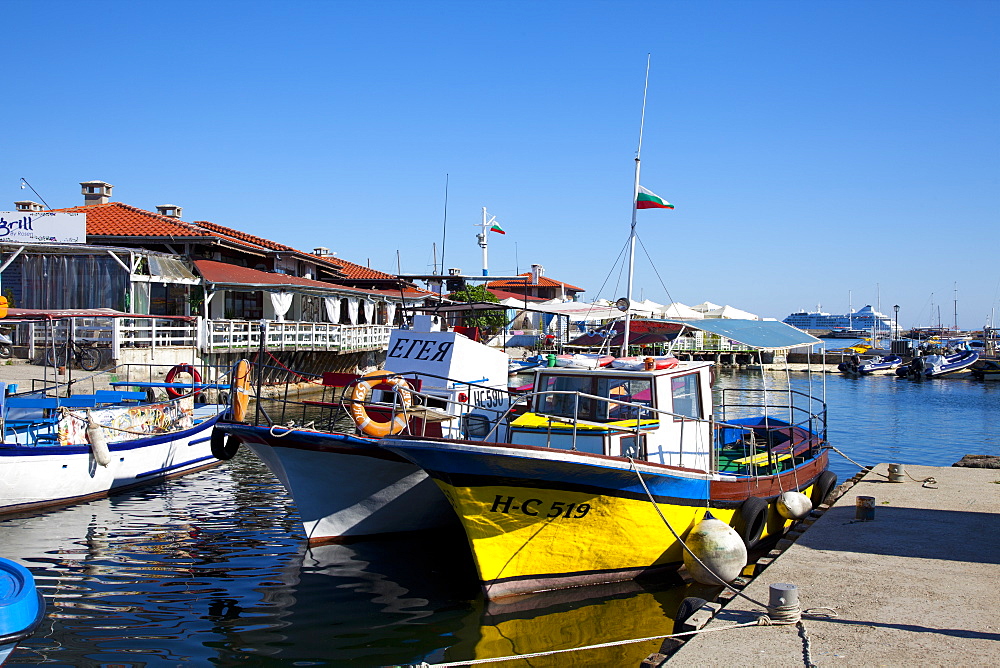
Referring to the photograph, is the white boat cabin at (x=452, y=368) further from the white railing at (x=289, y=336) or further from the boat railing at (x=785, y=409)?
the white railing at (x=289, y=336)

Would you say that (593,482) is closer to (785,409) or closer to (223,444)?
(223,444)

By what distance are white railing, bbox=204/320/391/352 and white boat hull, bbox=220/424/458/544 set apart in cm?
1710

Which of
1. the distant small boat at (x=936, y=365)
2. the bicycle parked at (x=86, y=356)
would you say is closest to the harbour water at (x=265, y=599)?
the bicycle parked at (x=86, y=356)

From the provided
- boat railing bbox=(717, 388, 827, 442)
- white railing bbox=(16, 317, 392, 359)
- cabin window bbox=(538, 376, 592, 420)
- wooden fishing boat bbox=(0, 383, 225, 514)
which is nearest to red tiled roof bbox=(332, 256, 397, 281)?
white railing bbox=(16, 317, 392, 359)

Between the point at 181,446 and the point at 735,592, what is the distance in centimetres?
1277

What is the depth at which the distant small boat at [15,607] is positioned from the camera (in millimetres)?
6930

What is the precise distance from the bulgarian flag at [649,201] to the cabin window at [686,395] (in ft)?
10.7

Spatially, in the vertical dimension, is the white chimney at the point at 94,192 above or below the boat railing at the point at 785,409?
above

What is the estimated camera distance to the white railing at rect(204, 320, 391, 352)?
27891 mm

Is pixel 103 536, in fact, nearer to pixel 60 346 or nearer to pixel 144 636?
pixel 144 636

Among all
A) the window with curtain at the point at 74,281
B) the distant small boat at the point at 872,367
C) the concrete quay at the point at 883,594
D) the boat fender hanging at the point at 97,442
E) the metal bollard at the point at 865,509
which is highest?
the window with curtain at the point at 74,281

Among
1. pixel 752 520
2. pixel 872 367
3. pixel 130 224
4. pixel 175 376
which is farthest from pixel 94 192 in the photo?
pixel 872 367

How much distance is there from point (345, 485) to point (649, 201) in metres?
6.72

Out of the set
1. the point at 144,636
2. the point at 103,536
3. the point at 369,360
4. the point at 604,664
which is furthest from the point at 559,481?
the point at 369,360
